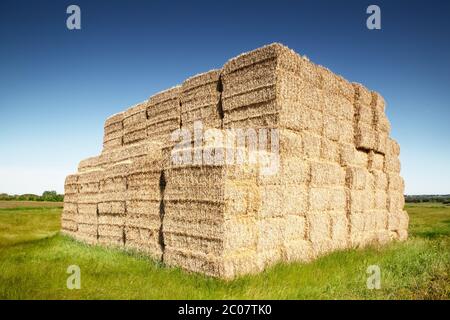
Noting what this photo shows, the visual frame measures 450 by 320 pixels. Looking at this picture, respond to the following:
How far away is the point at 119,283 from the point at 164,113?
7.34 m

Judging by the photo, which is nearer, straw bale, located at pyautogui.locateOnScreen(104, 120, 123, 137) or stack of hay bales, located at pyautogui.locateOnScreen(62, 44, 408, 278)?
stack of hay bales, located at pyautogui.locateOnScreen(62, 44, 408, 278)

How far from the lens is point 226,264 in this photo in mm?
7711

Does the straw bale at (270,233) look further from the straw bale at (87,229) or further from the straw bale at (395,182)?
the straw bale at (87,229)

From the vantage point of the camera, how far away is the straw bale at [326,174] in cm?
1065

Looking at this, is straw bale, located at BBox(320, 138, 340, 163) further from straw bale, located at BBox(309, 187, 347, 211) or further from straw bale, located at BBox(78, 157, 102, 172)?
straw bale, located at BBox(78, 157, 102, 172)

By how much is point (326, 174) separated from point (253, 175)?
331 cm

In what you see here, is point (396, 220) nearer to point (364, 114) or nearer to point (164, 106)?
point (364, 114)

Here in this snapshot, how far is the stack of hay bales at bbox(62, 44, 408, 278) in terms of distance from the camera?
8.41m

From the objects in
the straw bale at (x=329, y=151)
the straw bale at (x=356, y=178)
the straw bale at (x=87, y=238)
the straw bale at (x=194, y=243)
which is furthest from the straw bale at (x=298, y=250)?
the straw bale at (x=87, y=238)

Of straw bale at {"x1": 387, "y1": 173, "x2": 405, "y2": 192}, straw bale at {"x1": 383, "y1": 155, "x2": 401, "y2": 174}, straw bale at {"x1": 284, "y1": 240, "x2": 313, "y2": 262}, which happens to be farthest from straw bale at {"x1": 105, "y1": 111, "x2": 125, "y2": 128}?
straw bale at {"x1": 387, "y1": 173, "x2": 405, "y2": 192}

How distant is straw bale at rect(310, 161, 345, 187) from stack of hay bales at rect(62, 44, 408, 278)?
0.03m

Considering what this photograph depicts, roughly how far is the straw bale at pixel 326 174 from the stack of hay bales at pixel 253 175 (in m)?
0.03

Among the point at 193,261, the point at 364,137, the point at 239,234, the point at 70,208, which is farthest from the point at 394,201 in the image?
the point at 70,208
